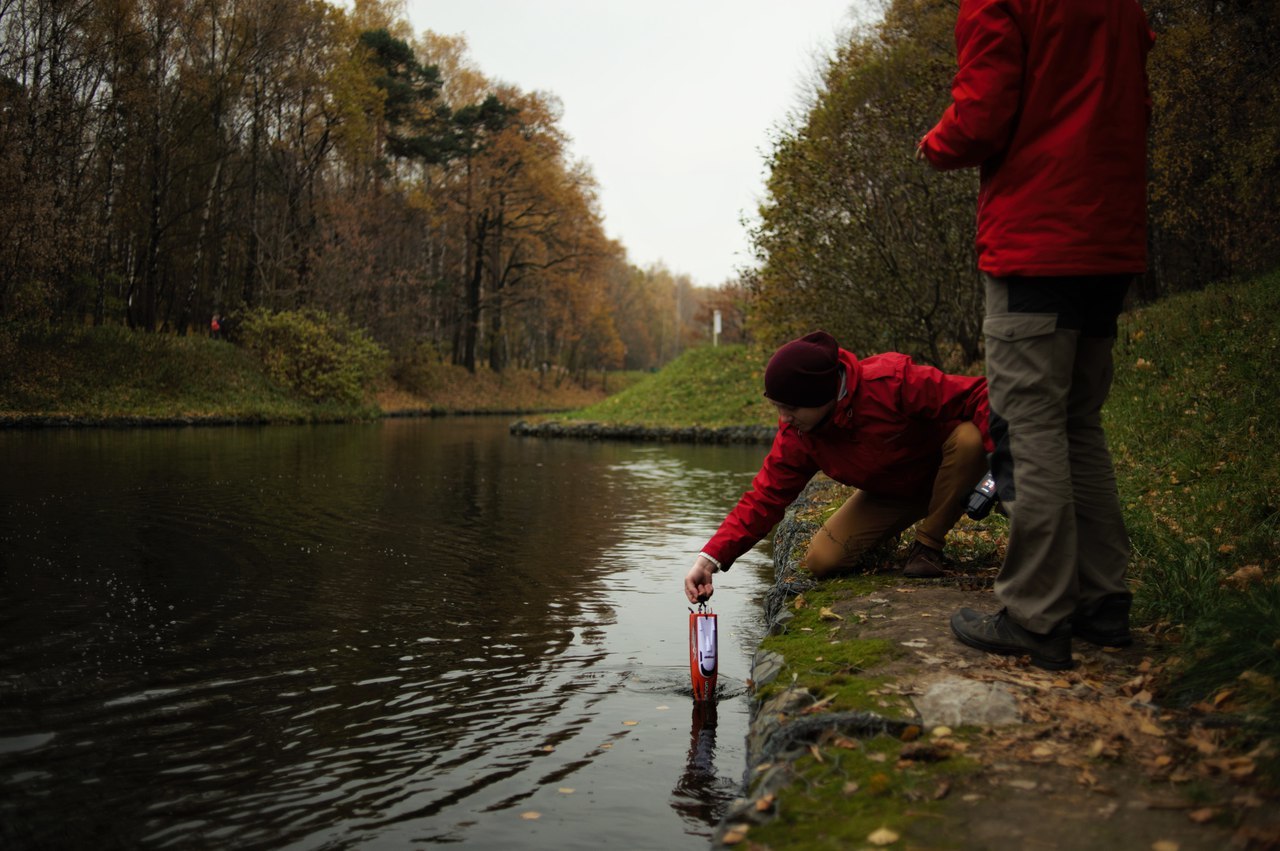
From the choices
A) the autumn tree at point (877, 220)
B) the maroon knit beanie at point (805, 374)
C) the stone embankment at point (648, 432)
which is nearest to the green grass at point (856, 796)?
the maroon knit beanie at point (805, 374)

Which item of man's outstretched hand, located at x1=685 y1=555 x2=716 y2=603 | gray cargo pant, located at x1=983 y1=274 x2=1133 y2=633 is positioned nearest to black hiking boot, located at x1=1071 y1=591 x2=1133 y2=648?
gray cargo pant, located at x1=983 y1=274 x2=1133 y2=633

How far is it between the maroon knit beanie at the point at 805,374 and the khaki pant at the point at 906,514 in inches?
31.6

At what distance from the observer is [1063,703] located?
308 cm

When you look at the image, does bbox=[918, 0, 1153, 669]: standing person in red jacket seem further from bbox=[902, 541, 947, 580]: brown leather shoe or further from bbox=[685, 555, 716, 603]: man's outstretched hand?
bbox=[902, 541, 947, 580]: brown leather shoe

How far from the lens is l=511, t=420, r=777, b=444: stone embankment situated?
2547 centimetres

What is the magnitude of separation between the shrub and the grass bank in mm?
275

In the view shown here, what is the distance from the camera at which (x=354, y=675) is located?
482 centimetres

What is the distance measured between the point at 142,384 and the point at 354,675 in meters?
25.4

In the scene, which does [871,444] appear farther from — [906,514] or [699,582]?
[699,582]

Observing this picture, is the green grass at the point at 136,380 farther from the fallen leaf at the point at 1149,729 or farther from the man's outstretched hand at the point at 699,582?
the fallen leaf at the point at 1149,729

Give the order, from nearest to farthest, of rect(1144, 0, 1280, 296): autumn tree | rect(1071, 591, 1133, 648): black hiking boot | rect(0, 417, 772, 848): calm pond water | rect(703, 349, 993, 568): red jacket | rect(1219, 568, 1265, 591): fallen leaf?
rect(0, 417, 772, 848): calm pond water → rect(1071, 591, 1133, 648): black hiking boot → rect(1219, 568, 1265, 591): fallen leaf → rect(703, 349, 993, 568): red jacket → rect(1144, 0, 1280, 296): autumn tree

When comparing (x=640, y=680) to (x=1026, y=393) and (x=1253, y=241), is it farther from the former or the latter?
(x=1253, y=241)

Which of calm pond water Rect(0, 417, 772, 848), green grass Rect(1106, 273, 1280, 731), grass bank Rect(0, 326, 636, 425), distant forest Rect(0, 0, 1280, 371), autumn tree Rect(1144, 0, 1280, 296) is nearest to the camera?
green grass Rect(1106, 273, 1280, 731)

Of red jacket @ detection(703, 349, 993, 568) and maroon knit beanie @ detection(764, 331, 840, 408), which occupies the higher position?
maroon knit beanie @ detection(764, 331, 840, 408)
